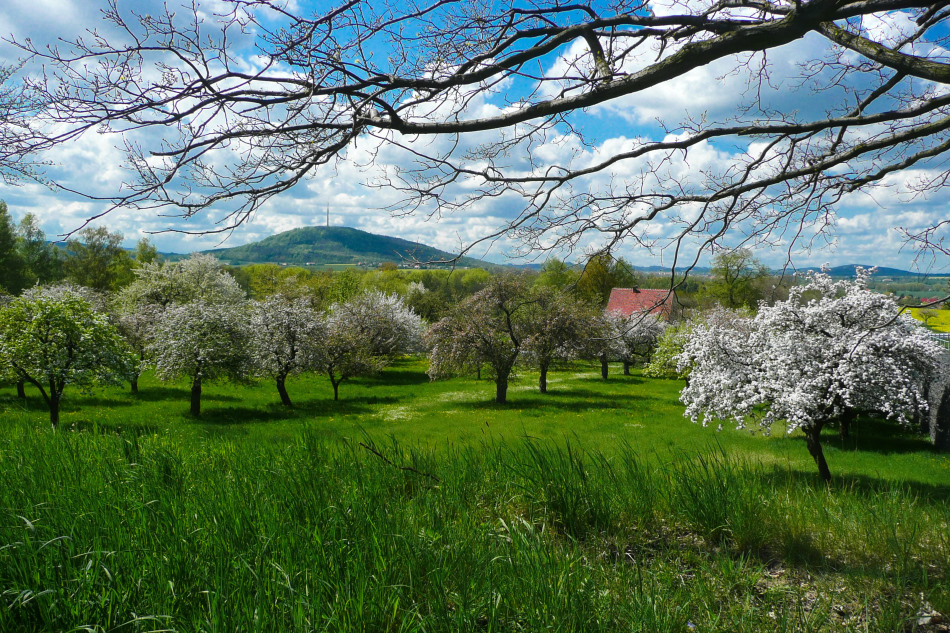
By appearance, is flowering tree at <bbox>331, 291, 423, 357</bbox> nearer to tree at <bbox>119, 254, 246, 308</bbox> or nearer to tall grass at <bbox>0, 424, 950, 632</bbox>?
tree at <bbox>119, 254, 246, 308</bbox>

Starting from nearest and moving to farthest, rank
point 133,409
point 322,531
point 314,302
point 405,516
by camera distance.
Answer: point 322,531
point 405,516
point 133,409
point 314,302

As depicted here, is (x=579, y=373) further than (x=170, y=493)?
Yes

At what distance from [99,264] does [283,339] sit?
39.9 meters

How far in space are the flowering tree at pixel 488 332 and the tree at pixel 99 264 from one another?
40563 millimetres

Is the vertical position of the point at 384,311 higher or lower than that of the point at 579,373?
higher

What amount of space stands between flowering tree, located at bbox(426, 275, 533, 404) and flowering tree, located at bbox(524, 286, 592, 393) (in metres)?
0.47

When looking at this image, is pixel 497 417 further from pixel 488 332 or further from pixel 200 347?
pixel 200 347

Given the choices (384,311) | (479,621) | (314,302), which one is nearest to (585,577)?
(479,621)

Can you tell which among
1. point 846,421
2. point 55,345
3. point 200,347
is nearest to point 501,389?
point 200,347

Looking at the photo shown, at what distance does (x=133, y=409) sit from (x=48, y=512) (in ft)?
65.9

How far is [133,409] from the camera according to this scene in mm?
19391

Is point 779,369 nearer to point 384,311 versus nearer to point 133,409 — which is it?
point 133,409

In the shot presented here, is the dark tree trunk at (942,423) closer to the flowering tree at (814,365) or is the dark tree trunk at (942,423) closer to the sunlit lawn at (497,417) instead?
the sunlit lawn at (497,417)

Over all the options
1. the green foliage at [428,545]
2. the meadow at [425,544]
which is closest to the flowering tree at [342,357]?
the meadow at [425,544]
